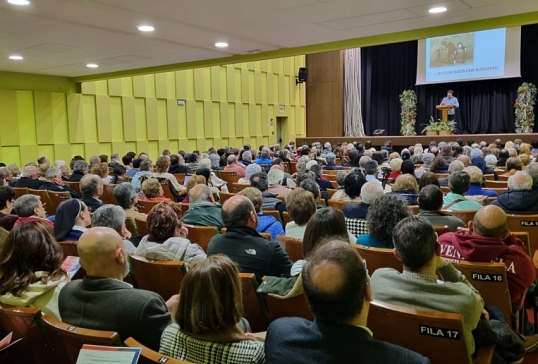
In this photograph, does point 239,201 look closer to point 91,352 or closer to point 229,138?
point 91,352

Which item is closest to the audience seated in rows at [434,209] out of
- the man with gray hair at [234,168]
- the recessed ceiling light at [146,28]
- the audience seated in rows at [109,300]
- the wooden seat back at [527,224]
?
the wooden seat back at [527,224]

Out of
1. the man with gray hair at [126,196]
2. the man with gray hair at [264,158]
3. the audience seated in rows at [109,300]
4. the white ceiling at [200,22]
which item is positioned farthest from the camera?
the man with gray hair at [264,158]

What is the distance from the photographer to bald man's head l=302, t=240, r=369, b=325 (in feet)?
4.54

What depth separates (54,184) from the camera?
6.17m

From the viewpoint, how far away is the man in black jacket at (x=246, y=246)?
2.71 m

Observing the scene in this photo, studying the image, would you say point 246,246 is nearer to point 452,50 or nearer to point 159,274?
point 159,274

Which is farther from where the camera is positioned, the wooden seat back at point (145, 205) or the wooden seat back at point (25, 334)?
the wooden seat back at point (145, 205)

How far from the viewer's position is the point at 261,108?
56.4ft

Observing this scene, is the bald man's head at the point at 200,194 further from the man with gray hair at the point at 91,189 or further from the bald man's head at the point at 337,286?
the bald man's head at the point at 337,286

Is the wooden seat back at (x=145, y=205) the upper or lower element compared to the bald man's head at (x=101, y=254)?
lower

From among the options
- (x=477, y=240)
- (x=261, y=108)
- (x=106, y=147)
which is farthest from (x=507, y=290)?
(x=261, y=108)

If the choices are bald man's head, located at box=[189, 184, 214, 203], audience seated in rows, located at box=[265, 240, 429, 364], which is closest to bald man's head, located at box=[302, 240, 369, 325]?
audience seated in rows, located at box=[265, 240, 429, 364]

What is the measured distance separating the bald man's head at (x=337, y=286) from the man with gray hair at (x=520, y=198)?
3332 millimetres

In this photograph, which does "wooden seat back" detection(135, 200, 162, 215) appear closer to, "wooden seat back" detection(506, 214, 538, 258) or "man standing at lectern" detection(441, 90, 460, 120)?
"wooden seat back" detection(506, 214, 538, 258)
